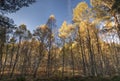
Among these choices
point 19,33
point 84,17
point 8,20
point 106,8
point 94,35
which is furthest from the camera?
point 19,33

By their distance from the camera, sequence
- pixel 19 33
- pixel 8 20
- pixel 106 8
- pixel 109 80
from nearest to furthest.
→ pixel 8 20 < pixel 109 80 < pixel 106 8 < pixel 19 33

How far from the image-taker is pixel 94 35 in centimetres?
2456

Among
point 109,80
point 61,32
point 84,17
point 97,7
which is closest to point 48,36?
point 61,32

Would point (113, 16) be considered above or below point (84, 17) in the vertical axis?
below

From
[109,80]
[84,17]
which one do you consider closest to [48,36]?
[84,17]

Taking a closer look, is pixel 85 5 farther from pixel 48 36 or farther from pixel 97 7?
pixel 48 36

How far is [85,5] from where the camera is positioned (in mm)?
21109

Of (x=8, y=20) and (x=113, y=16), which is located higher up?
(x=113, y=16)

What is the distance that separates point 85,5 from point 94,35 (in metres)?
6.02

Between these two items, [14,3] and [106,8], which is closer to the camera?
[14,3]

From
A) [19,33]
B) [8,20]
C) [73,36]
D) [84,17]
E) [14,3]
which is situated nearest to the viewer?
[14,3]

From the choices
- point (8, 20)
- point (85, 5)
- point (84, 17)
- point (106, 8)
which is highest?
point (85, 5)

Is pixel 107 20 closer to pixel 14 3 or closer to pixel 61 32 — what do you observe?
pixel 14 3

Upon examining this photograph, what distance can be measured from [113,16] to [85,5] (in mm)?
7944
